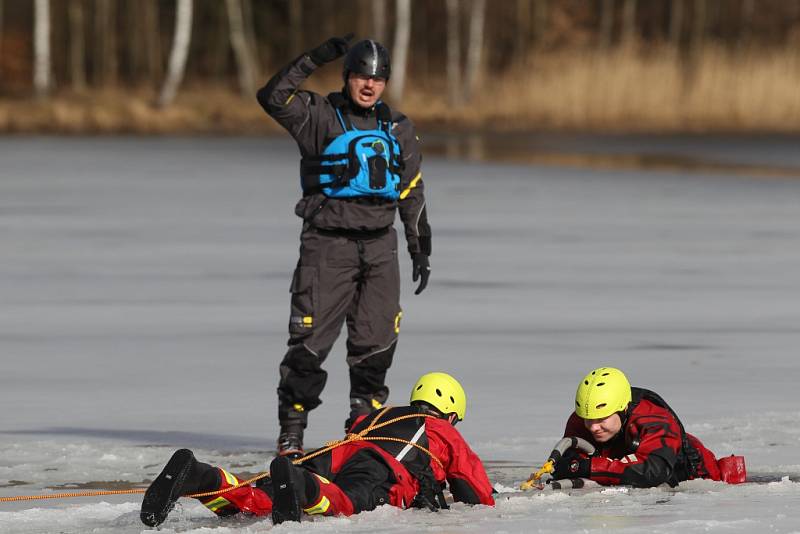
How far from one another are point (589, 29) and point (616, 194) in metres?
46.3

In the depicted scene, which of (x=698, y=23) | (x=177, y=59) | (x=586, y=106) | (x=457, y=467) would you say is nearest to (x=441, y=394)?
(x=457, y=467)

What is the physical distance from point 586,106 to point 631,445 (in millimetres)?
31608

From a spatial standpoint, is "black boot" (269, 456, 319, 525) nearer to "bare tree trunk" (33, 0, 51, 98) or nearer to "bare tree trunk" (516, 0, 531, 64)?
"bare tree trunk" (33, 0, 51, 98)

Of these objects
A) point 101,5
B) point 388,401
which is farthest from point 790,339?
point 101,5

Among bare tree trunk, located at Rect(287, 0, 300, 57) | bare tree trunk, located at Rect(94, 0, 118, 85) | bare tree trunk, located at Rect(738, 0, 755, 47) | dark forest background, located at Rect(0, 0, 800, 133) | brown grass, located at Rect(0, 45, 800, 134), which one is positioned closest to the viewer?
brown grass, located at Rect(0, 45, 800, 134)

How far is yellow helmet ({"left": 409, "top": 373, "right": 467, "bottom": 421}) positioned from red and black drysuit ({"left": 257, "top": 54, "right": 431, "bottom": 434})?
1059 millimetres

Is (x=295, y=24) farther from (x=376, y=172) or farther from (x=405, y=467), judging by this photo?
(x=405, y=467)

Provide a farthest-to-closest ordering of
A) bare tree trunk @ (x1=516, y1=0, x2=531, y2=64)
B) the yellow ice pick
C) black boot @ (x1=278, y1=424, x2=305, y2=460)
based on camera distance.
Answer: bare tree trunk @ (x1=516, y1=0, x2=531, y2=64) < black boot @ (x1=278, y1=424, x2=305, y2=460) < the yellow ice pick

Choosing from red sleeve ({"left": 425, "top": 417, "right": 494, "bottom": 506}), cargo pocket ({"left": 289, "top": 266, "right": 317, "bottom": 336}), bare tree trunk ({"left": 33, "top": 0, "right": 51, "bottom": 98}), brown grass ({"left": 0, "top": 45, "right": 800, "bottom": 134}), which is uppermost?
bare tree trunk ({"left": 33, "top": 0, "right": 51, "bottom": 98})

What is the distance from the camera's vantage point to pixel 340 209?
24.8 ft

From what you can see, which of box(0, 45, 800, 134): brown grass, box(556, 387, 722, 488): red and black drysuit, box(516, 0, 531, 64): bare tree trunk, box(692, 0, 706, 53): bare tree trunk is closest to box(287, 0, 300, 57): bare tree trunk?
box(516, 0, 531, 64): bare tree trunk

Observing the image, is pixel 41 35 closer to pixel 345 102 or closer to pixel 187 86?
pixel 187 86

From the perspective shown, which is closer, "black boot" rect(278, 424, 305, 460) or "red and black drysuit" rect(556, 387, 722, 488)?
"red and black drysuit" rect(556, 387, 722, 488)

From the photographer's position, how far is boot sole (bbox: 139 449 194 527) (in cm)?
568
